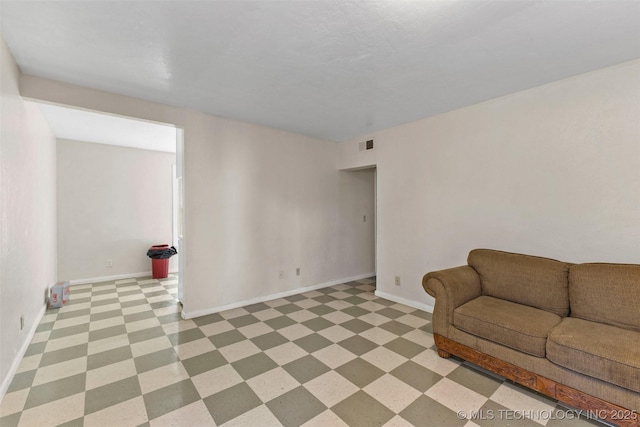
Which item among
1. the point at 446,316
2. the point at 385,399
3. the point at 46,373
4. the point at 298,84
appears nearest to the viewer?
the point at 385,399

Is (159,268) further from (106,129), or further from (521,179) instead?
(521,179)

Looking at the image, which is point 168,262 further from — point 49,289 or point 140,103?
point 140,103

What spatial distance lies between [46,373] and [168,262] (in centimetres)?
335

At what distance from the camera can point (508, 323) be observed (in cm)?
204

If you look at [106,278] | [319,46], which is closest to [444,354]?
[319,46]

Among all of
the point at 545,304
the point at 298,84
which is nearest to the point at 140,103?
the point at 298,84

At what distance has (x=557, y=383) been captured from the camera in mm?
1792

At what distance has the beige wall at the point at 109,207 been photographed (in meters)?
4.82

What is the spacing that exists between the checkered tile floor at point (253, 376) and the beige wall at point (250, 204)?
605 millimetres

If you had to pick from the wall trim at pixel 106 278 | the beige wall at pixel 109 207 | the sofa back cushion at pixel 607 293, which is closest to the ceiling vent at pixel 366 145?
the sofa back cushion at pixel 607 293

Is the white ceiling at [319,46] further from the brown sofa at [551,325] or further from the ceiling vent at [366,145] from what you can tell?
the brown sofa at [551,325]

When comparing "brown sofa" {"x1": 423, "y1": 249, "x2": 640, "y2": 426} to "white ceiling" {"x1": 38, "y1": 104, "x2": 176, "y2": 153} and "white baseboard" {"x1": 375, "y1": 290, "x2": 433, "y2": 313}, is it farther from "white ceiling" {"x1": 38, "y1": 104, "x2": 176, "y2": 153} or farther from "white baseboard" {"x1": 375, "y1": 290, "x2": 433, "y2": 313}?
"white ceiling" {"x1": 38, "y1": 104, "x2": 176, "y2": 153}

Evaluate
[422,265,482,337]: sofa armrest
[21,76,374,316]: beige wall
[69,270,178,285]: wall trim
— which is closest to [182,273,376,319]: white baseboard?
[21,76,374,316]: beige wall

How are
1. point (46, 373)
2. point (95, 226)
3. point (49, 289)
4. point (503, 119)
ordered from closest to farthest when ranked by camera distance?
point (46, 373), point (503, 119), point (49, 289), point (95, 226)
